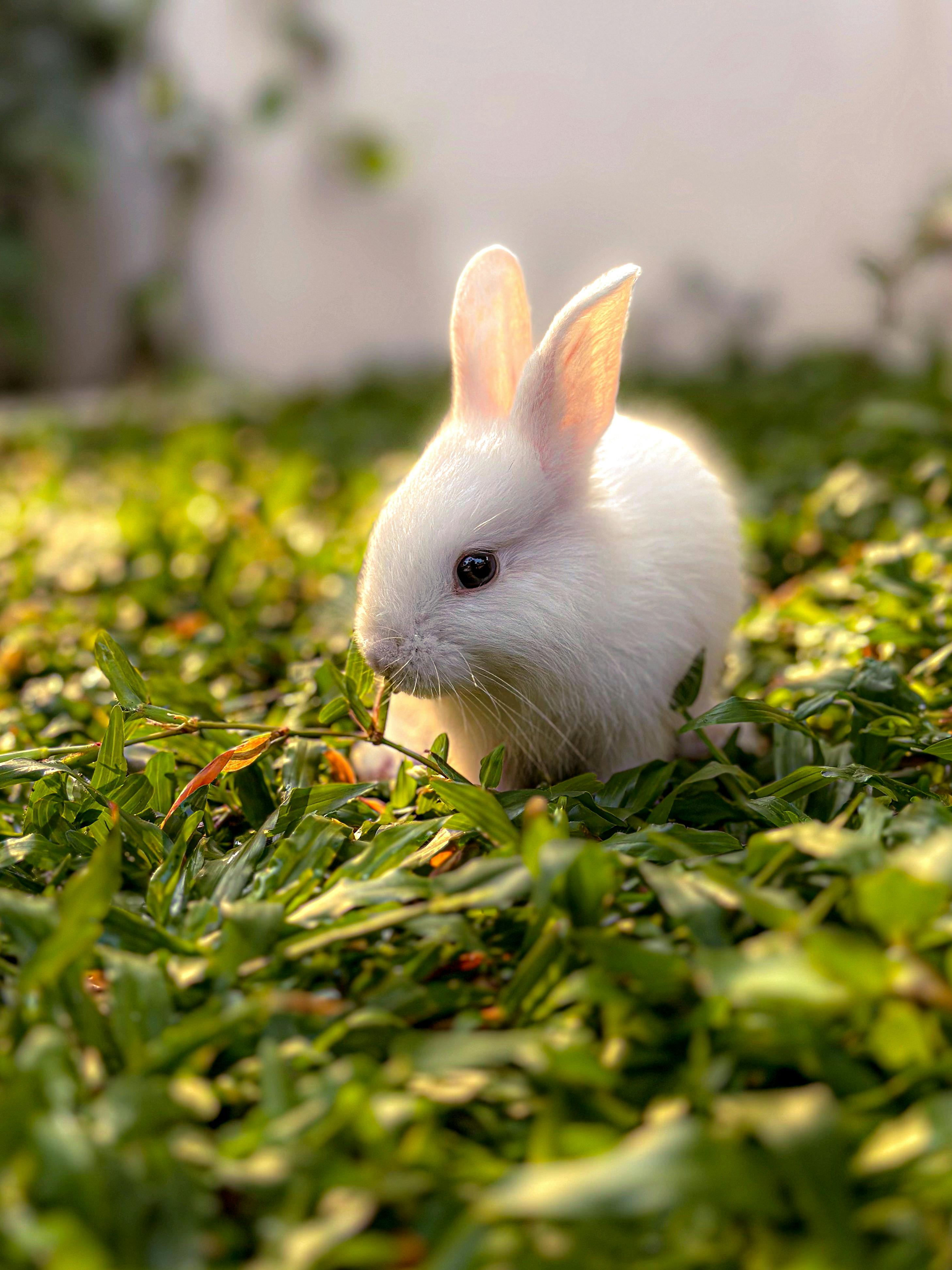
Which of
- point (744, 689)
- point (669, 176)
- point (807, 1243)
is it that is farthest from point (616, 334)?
point (669, 176)

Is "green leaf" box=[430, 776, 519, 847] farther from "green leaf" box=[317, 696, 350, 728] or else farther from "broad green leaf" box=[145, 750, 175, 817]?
"broad green leaf" box=[145, 750, 175, 817]

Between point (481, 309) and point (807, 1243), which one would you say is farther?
point (481, 309)

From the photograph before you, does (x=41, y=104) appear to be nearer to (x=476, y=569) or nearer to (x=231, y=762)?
(x=476, y=569)

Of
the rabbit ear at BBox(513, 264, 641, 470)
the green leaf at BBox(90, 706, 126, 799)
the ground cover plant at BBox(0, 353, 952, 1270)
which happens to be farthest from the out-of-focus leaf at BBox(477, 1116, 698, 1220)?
the rabbit ear at BBox(513, 264, 641, 470)

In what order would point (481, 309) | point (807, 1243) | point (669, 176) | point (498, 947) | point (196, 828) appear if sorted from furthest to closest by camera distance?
point (669, 176), point (481, 309), point (196, 828), point (498, 947), point (807, 1243)

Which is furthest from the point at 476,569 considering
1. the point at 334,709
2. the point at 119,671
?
the point at 119,671

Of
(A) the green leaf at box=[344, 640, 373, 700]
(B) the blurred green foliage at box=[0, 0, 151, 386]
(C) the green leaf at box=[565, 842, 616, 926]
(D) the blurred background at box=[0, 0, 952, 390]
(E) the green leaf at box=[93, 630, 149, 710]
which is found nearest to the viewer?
(C) the green leaf at box=[565, 842, 616, 926]

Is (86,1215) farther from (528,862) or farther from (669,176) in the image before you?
(669,176)
